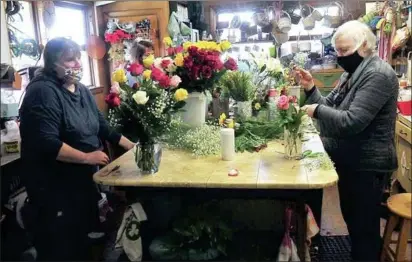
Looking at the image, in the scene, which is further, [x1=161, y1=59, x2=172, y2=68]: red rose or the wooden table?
[x1=161, y1=59, x2=172, y2=68]: red rose

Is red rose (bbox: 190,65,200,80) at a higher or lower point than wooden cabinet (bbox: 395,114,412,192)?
higher

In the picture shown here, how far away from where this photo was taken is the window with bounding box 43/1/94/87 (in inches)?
46.3

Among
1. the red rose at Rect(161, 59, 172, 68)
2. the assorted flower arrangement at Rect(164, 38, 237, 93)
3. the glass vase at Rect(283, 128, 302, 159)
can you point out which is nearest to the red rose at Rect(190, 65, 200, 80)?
the assorted flower arrangement at Rect(164, 38, 237, 93)

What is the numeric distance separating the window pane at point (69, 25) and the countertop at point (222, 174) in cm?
43

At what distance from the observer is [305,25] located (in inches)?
56.7

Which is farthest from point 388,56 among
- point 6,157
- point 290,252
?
point 6,157

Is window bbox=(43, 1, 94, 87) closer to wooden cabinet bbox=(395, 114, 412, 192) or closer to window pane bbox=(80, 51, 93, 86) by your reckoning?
window pane bbox=(80, 51, 93, 86)

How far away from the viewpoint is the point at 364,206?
146 cm

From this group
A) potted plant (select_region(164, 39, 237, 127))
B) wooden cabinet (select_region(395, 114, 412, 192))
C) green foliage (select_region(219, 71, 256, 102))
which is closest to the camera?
wooden cabinet (select_region(395, 114, 412, 192))

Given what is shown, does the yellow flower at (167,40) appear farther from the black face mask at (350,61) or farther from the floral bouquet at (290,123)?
the black face mask at (350,61)

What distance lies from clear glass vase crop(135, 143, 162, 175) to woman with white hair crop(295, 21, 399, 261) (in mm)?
594

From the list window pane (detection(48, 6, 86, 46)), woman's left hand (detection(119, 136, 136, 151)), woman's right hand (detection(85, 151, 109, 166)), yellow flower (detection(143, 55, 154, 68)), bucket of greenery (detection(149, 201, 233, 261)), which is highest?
window pane (detection(48, 6, 86, 46))

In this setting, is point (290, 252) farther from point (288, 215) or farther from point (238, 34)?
point (238, 34)

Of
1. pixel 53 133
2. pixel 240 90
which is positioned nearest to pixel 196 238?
pixel 53 133
